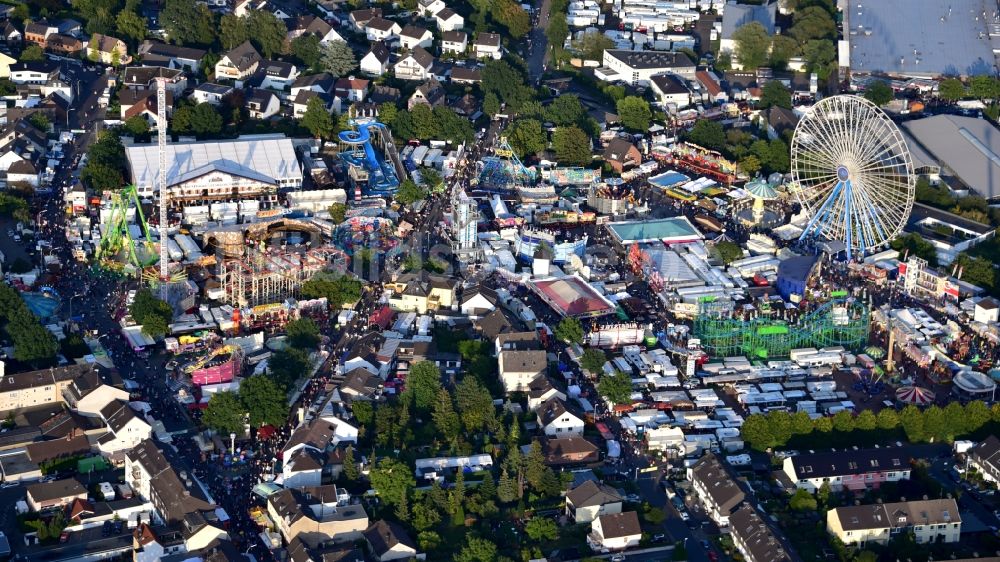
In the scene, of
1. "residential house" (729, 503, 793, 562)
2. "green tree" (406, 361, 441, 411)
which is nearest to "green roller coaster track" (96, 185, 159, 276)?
"green tree" (406, 361, 441, 411)

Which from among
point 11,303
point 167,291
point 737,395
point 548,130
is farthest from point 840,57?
point 11,303

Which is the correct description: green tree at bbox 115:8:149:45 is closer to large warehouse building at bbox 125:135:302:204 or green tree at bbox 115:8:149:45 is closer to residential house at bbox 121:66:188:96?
residential house at bbox 121:66:188:96

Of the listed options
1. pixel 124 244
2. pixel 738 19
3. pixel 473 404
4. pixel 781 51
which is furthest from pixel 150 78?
pixel 781 51

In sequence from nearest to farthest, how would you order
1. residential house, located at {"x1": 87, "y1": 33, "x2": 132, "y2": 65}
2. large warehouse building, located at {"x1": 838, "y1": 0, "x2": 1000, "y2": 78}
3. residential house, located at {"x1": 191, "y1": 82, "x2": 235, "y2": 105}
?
residential house, located at {"x1": 191, "y1": 82, "x2": 235, "y2": 105}, residential house, located at {"x1": 87, "y1": 33, "x2": 132, "y2": 65}, large warehouse building, located at {"x1": 838, "y1": 0, "x2": 1000, "y2": 78}

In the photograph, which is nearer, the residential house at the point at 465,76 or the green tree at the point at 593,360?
the green tree at the point at 593,360

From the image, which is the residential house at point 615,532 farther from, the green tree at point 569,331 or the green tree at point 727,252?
the green tree at point 727,252

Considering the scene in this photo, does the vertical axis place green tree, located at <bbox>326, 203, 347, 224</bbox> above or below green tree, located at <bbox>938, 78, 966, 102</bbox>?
below

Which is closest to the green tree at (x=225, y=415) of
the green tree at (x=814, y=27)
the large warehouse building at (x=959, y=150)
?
the large warehouse building at (x=959, y=150)
